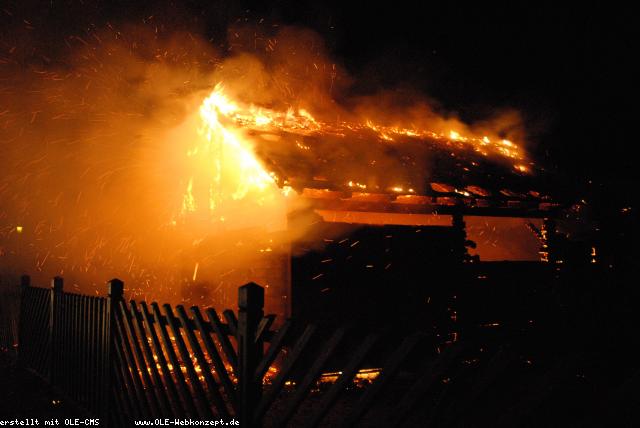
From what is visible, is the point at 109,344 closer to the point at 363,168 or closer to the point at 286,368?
the point at 286,368

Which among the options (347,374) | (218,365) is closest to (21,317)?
(218,365)

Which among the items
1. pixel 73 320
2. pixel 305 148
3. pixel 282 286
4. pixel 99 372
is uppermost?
pixel 305 148

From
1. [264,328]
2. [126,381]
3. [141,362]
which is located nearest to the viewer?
[264,328]

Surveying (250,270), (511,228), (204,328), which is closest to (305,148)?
(250,270)

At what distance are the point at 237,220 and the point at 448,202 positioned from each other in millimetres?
4505

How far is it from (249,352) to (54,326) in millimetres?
4807

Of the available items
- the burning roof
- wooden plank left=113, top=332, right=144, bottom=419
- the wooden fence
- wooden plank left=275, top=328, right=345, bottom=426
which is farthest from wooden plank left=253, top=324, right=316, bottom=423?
the burning roof

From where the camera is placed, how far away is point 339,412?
5.93 metres

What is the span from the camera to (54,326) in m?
6.47

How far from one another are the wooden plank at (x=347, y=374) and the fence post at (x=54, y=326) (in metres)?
5.28

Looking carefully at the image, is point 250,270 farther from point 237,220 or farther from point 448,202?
point 448,202

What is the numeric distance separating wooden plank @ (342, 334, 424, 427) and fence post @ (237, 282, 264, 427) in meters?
0.91

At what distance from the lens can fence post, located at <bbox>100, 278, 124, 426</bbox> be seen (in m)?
4.79

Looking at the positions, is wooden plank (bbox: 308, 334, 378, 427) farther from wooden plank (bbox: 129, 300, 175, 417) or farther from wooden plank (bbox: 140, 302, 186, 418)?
wooden plank (bbox: 129, 300, 175, 417)
